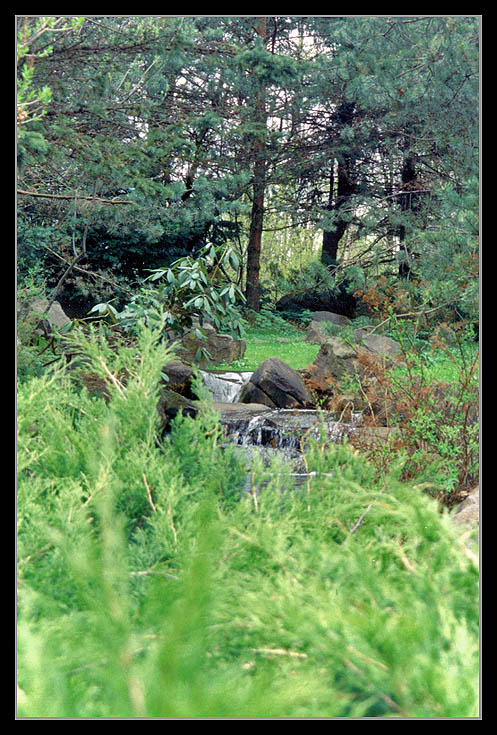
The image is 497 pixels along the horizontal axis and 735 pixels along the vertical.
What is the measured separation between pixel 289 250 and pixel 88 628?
438 inches

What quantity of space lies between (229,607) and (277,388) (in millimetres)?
6619

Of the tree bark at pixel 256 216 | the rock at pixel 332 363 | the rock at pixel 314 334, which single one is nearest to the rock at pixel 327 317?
the rock at pixel 314 334

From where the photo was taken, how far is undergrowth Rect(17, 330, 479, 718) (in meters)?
0.71

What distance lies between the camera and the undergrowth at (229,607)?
71cm

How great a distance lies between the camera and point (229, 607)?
37.3 inches

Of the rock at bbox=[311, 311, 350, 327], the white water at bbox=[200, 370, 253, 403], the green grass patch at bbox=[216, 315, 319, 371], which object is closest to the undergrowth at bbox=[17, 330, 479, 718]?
the white water at bbox=[200, 370, 253, 403]

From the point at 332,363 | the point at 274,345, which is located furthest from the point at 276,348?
the point at 332,363

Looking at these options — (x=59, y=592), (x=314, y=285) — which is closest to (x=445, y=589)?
(x=59, y=592)

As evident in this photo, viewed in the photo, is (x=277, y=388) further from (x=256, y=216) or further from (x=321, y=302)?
(x=321, y=302)

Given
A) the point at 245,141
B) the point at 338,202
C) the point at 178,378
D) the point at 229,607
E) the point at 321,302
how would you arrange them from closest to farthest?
1. the point at 229,607
2. the point at 178,378
3. the point at 245,141
4. the point at 338,202
5. the point at 321,302

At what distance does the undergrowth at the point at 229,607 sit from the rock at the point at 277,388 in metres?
6.06

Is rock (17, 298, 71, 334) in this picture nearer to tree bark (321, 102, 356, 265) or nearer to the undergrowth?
the undergrowth
